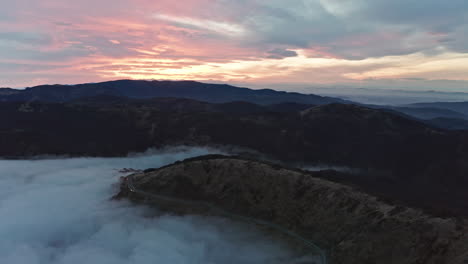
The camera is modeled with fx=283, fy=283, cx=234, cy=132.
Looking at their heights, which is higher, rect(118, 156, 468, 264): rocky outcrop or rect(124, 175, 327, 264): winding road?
rect(118, 156, 468, 264): rocky outcrop

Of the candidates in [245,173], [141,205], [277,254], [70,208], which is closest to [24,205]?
[70,208]

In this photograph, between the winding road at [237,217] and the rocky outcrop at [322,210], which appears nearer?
the rocky outcrop at [322,210]

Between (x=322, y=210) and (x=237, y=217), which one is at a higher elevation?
(x=322, y=210)

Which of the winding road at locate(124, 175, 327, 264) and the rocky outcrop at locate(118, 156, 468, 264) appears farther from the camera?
the winding road at locate(124, 175, 327, 264)

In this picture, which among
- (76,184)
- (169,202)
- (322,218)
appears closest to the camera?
(322,218)

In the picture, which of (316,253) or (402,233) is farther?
(316,253)

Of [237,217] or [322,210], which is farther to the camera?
[237,217]

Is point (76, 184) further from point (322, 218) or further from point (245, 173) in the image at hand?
point (322, 218)

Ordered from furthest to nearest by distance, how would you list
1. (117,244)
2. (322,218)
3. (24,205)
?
(24,205)
(117,244)
(322,218)
